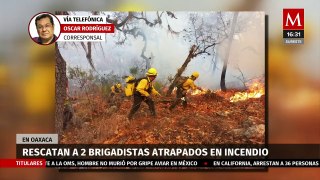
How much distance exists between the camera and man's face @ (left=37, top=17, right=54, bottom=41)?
3.27 m

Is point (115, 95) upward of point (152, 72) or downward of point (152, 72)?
downward

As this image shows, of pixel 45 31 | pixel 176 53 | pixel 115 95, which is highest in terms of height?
pixel 45 31

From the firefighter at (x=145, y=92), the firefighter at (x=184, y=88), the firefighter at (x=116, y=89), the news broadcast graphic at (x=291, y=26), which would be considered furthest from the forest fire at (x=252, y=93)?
the firefighter at (x=116, y=89)

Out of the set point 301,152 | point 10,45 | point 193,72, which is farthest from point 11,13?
point 301,152

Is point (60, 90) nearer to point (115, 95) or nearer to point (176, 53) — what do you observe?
point (115, 95)

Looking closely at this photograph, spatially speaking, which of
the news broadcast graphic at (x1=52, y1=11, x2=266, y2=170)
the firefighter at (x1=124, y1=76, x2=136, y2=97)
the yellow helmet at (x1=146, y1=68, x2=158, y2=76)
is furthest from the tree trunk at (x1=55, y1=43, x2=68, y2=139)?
the yellow helmet at (x1=146, y1=68, x2=158, y2=76)

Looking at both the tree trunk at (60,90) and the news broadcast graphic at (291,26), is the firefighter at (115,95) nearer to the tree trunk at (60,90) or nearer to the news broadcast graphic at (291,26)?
the tree trunk at (60,90)

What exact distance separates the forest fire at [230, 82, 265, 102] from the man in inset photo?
1547mm

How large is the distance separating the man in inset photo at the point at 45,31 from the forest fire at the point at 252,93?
5.08 ft

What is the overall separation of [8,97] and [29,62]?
0.33 metres

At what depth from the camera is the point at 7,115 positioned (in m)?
3.26

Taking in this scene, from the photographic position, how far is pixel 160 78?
327 centimetres

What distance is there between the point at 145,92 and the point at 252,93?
0.87 meters

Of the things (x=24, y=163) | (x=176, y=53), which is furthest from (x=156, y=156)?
(x=24, y=163)
